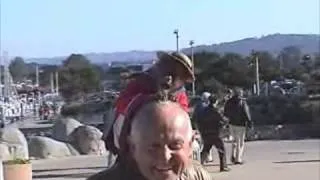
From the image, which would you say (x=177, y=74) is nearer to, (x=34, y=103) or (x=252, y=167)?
(x=252, y=167)

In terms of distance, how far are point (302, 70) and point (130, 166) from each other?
240 ft

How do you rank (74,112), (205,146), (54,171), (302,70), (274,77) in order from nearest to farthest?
(205,146) → (54,171) → (74,112) → (302,70) → (274,77)

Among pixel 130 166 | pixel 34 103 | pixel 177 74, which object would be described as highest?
pixel 177 74

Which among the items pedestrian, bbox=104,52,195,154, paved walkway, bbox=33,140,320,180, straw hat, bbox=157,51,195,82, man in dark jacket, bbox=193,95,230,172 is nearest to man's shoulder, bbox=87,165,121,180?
pedestrian, bbox=104,52,195,154

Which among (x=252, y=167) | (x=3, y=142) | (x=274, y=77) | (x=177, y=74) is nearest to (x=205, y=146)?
(x=252, y=167)

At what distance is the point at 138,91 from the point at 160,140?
0.32 meters

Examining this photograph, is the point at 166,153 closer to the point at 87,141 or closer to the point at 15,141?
the point at 15,141

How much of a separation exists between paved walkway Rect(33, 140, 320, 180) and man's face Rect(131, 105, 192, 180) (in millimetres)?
12592

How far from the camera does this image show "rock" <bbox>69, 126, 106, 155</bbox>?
22.7 metres

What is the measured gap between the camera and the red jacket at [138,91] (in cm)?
287

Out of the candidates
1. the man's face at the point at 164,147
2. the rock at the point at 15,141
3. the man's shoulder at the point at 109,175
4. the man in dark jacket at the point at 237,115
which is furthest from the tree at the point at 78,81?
the man's face at the point at 164,147

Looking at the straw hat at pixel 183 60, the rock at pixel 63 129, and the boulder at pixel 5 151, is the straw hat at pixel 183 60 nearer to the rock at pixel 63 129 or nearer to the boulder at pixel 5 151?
the boulder at pixel 5 151

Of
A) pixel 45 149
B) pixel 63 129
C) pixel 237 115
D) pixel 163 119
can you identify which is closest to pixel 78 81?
pixel 63 129

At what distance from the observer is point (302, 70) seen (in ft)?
246
